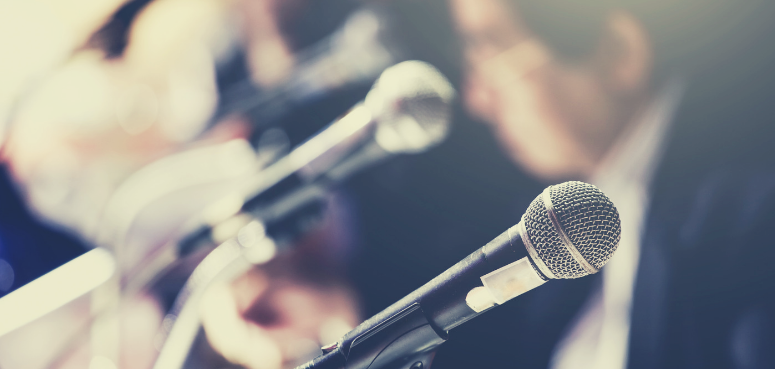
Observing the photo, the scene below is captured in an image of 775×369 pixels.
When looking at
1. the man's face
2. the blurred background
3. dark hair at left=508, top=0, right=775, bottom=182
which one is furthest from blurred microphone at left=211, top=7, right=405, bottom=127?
dark hair at left=508, top=0, right=775, bottom=182

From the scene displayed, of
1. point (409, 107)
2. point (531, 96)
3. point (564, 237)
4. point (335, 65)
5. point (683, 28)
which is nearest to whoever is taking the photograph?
point (564, 237)

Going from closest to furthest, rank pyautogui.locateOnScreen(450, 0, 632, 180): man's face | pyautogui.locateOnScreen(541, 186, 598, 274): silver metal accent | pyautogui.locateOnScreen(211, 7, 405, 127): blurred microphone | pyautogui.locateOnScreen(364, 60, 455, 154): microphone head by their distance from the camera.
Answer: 1. pyautogui.locateOnScreen(541, 186, 598, 274): silver metal accent
2. pyautogui.locateOnScreen(364, 60, 455, 154): microphone head
3. pyautogui.locateOnScreen(450, 0, 632, 180): man's face
4. pyautogui.locateOnScreen(211, 7, 405, 127): blurred microphone

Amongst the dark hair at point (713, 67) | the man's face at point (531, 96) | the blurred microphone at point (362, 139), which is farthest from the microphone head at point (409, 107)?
the dark hair at point (713, 67)

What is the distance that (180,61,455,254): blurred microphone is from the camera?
0.75m

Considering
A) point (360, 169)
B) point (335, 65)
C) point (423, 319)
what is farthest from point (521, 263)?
point (335, 65)

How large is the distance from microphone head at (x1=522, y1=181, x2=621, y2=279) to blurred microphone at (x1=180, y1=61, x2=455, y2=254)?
33cm

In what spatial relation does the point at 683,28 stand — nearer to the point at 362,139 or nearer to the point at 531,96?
the point at 531,96

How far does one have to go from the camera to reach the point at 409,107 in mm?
735

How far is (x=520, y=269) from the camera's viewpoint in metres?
0.47

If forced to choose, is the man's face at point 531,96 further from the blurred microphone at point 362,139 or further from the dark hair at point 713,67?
the blurred microphone at point 362,139

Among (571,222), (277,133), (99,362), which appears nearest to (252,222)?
(277,133)

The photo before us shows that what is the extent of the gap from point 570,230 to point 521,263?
6 centimetres

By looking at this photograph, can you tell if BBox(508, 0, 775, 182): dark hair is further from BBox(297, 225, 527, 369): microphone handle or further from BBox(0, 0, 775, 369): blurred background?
BBox(297, 225, 527, 369): microphone handle

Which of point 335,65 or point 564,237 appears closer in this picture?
point 564,237
